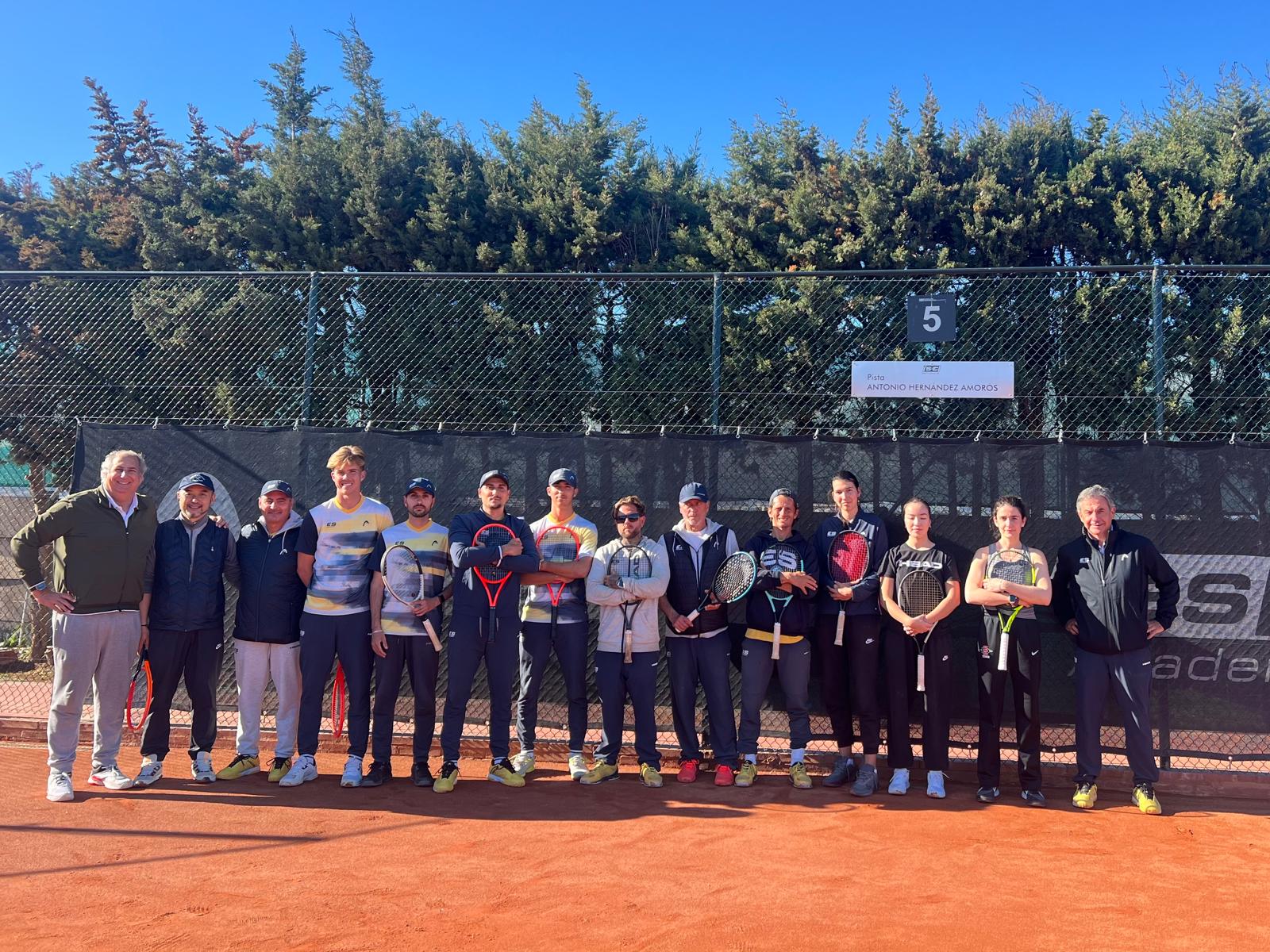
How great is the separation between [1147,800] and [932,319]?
3446 mm

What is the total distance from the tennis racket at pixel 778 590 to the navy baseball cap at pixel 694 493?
560 mm

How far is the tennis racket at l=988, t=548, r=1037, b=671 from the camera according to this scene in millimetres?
5586

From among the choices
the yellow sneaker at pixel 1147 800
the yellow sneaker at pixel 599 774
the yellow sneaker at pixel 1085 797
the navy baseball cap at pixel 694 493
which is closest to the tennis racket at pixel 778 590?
the navy baseball cap at pixel 694 493

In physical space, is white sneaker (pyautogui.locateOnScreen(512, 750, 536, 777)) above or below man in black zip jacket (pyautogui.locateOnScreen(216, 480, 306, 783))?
below

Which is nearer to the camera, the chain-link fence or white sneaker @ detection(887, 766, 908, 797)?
white sneaker @ detection(887, 766, 908, 797)

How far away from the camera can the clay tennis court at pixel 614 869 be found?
3619mm

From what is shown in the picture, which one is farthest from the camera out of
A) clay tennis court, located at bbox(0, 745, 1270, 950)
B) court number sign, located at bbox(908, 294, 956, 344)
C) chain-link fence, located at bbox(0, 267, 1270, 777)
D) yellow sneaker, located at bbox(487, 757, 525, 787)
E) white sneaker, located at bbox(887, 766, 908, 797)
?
chain-link fence, located at bbox(0, 267, 1270, 777)

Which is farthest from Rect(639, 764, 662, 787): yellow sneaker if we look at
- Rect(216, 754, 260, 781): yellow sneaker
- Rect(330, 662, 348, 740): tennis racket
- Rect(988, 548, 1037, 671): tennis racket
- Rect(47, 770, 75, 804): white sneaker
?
Rect(47, 770, 75, 804): white sneaker

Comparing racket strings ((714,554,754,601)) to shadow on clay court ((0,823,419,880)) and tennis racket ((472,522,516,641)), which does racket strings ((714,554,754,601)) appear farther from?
shadow on clay court ((0,823,419,880))

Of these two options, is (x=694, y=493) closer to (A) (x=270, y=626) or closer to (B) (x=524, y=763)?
(B) (x=524, y=763)

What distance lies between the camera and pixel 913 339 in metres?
6.58

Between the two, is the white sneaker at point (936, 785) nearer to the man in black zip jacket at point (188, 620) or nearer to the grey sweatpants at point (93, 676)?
the man in black zip jacket at point (188, 620)

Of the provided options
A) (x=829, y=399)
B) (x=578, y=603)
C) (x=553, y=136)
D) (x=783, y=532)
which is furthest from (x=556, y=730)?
(x=553, y=136)

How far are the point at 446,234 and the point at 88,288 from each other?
3.87 meters
